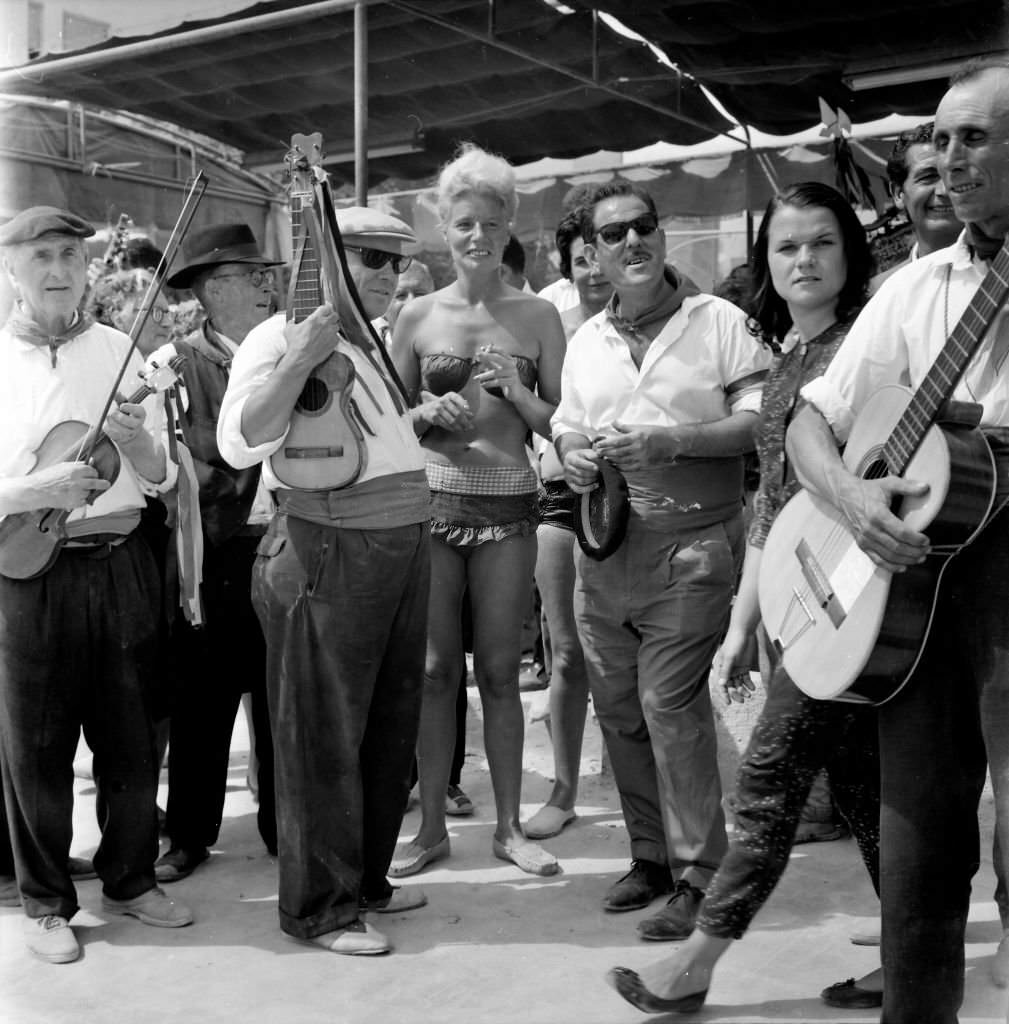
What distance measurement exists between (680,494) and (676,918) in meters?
1.19

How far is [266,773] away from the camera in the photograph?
434 centimetres

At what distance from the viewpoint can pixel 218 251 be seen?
4.22 meters

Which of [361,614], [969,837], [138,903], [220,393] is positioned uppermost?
[220,393]

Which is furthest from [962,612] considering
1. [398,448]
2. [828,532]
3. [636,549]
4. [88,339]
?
[88,339]

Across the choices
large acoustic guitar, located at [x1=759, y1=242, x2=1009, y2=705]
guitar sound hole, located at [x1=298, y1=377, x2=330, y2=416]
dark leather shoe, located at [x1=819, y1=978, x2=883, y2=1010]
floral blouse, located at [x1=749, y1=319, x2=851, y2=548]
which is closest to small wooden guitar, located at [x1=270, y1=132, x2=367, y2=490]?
guitar sound hole, located at [x1=298, y1=377, x2=330, y2=416]

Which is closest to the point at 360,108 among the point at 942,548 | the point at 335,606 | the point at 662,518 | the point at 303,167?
the point at 303,167

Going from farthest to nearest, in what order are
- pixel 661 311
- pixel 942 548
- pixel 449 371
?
pixel 449 371
pixel 661 311
pixel 942 548

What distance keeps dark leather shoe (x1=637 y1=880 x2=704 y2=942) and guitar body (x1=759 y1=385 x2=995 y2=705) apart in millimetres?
1047

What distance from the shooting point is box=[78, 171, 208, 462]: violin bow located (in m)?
3.30

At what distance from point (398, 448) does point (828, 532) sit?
1290mm

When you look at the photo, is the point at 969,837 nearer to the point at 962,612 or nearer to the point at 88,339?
the point at 962,612

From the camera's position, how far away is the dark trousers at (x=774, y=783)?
2740 millimetres

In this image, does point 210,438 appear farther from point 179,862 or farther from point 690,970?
point 690,970

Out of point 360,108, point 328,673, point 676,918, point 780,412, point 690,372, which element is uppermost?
point 360,108
